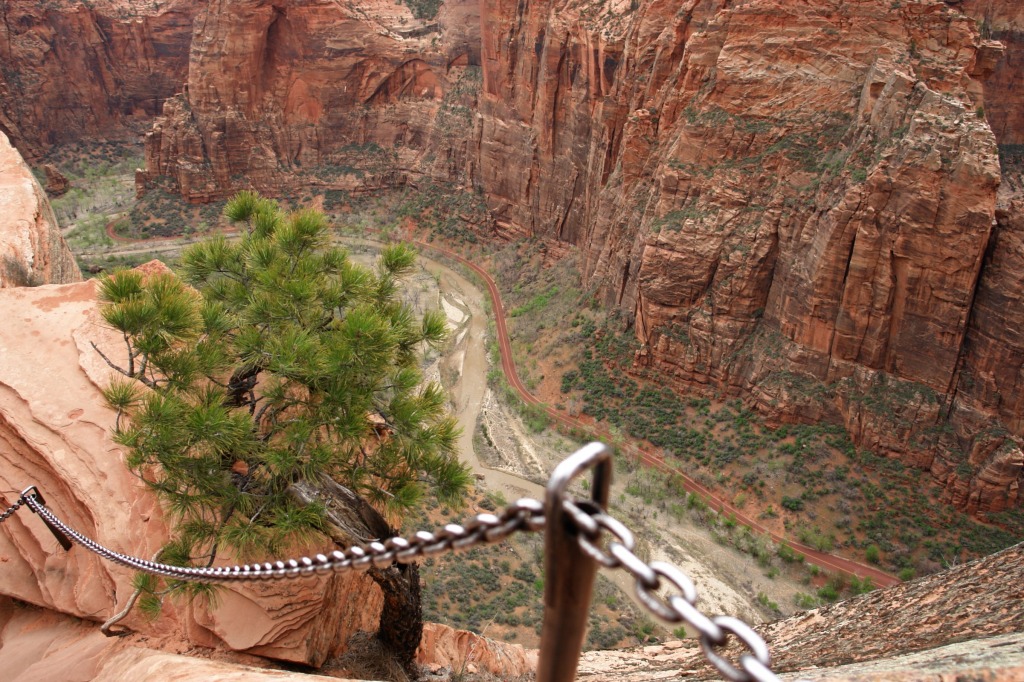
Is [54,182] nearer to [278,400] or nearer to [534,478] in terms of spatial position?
[534,478]

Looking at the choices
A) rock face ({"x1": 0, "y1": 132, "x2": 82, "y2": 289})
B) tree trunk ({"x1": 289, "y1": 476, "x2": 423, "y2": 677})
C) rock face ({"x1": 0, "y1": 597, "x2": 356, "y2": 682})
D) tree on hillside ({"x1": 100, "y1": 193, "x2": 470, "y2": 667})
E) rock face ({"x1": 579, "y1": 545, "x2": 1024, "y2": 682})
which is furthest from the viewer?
rock face ({"x1": 0, "y1": 132, "x2": 82, "y2": 289})

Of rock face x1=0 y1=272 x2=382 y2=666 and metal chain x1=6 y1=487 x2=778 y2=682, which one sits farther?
rock face x1=0 y1=272 x2=382 y2=666

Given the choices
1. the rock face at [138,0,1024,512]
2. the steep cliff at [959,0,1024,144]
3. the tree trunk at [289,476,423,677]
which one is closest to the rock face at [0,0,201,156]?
the rock face at [138,0,1024,512]

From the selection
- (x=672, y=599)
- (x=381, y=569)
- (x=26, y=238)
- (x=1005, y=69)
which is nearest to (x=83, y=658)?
(x=381, y=569)

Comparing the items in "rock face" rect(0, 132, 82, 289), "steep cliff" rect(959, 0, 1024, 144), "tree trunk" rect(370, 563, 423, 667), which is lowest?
"tree trunk" rect(370, 563, 423, 667)

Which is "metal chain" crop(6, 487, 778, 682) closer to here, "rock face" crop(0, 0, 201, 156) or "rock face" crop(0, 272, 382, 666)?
"rock face" crop(0, 272, 382, 666)

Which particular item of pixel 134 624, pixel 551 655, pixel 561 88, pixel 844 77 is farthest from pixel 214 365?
pixel 561 88

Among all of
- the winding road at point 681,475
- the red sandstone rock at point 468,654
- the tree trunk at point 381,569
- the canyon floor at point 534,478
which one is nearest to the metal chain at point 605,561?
the tree trunk at point 381,569
